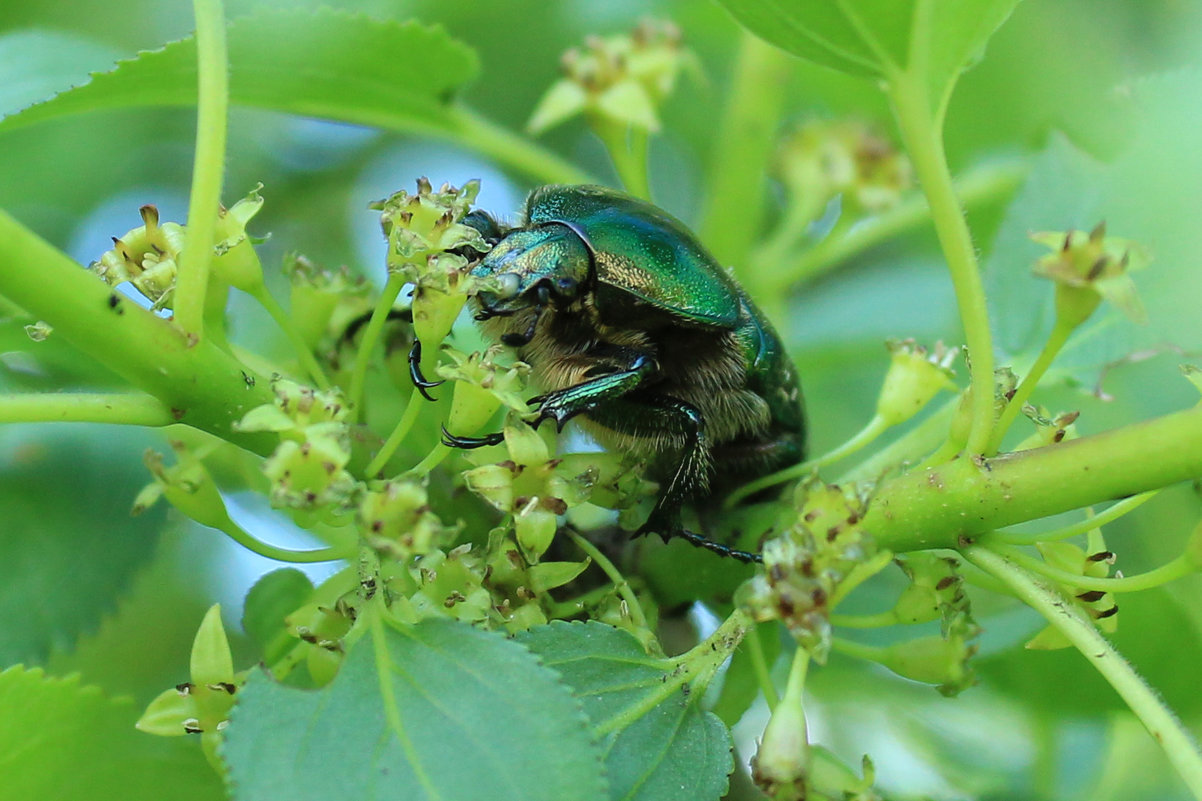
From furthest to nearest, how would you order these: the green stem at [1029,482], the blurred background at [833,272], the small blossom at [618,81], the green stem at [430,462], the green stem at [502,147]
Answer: the green stem at [502,147], the small blossom at [618,81], the blurred background at [833,272], the green stem at [430,462], the green stem at [1029,482]

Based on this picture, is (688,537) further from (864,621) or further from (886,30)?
(886,30)

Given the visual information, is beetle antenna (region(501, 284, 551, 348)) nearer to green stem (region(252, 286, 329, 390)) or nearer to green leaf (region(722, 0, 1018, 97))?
green stem (region(252, 286, 329, 390))

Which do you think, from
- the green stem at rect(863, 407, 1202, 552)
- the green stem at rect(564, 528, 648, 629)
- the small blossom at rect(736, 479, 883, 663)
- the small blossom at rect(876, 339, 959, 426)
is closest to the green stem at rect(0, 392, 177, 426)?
the green stem at rect(564, 528, 648, 629)

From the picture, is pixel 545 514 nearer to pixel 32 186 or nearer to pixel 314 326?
pixel 314 326

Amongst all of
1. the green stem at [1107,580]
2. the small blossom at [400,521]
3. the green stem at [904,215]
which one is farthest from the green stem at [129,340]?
the green stem at [904,215]

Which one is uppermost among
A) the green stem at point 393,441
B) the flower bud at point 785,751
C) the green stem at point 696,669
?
the green stem at point 393,441

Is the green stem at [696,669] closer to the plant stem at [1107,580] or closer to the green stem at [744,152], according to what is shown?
the plant stem at [1107,580]

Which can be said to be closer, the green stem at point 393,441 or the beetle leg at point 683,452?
the green stem at point 393,441
